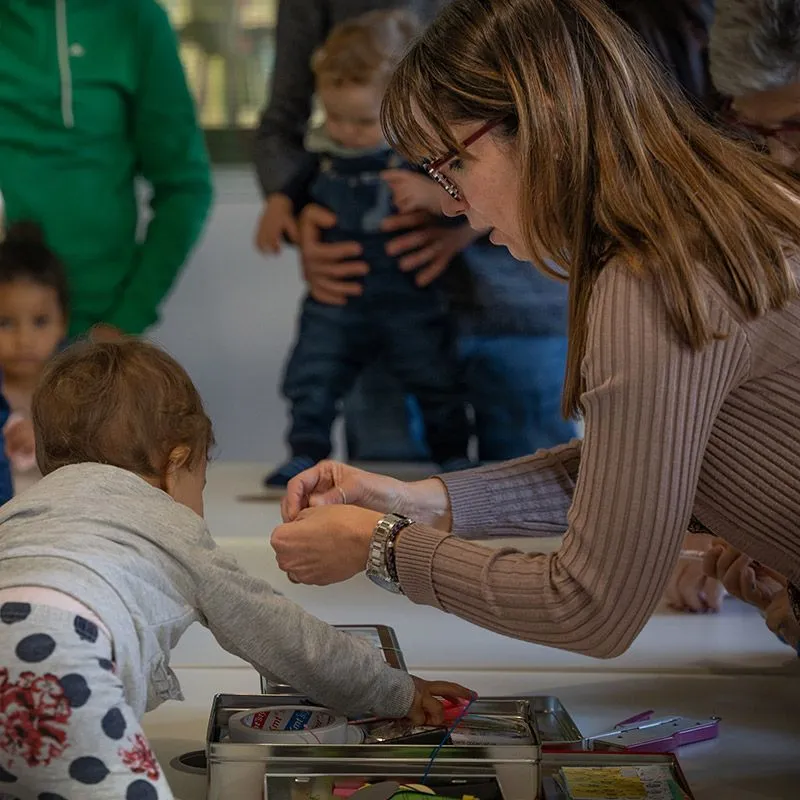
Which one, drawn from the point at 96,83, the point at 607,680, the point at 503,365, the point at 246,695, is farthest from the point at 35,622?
the point at 96,83

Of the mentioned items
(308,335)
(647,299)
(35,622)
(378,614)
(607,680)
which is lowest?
(308,335)

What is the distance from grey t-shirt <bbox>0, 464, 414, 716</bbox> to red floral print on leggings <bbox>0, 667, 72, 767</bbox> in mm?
73

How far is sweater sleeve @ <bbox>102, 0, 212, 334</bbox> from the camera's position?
2383 mm

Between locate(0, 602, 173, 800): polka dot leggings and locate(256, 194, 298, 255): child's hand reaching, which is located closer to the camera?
locate(0, 602, 173, 800): polka dot leggings

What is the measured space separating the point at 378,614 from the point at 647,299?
720 millimetres

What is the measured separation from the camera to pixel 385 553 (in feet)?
3.67

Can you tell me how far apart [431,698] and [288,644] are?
0.13m

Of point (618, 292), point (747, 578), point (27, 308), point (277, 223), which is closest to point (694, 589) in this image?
point (747, 578)

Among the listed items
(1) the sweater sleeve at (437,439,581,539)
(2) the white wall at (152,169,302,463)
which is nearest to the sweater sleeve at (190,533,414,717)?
(1) the sweater sleeve at (437,439,581,539)

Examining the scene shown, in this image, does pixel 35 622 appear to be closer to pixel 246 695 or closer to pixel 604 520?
pixel 246 695

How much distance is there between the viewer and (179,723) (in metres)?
1.25

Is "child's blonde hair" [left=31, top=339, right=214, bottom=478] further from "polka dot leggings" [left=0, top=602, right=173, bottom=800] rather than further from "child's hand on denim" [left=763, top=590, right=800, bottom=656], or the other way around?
"child's hand on denim" [left=763, top=590, right=800, bottom=656]

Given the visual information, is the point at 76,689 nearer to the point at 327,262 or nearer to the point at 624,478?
the point at 624,478

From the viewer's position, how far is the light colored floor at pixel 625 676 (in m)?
1.20
